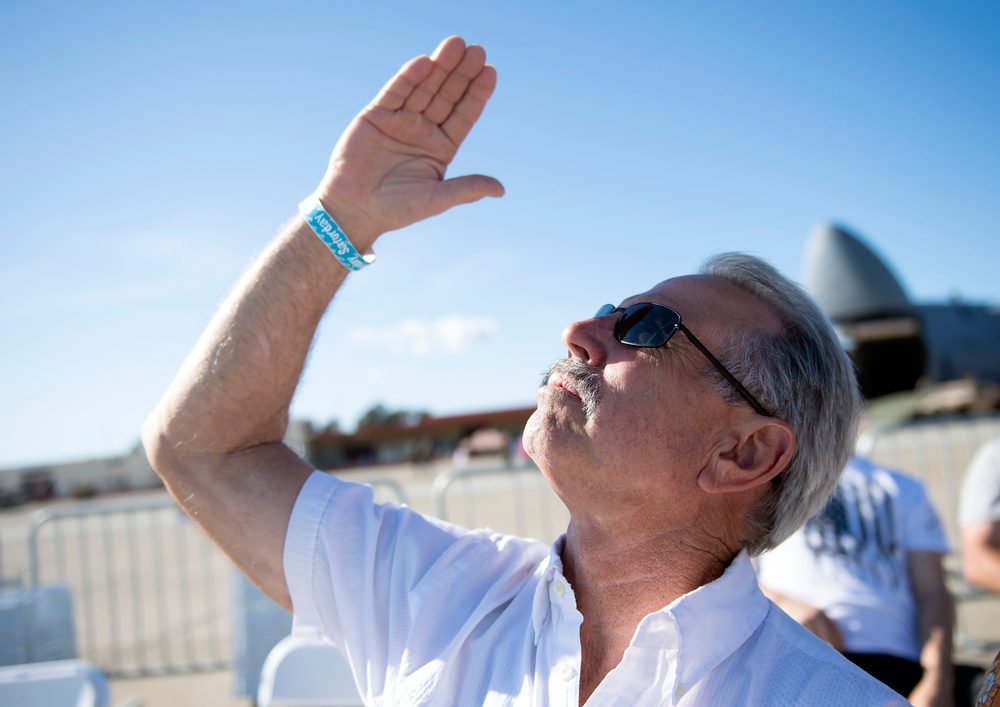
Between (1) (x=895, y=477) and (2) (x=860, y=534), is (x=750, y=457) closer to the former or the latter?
(2) (x=860, y=534)

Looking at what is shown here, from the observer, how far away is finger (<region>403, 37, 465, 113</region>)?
5.55 feet

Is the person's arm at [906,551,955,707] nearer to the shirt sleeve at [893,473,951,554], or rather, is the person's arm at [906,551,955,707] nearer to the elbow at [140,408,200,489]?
the shirt sleeve at [893,473,951,554]

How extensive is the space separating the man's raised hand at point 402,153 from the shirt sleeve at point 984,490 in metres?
2.57

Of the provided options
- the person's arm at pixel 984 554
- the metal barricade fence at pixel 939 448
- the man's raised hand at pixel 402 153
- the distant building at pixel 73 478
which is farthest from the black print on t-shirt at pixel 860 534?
the distant building at pixel 73 478

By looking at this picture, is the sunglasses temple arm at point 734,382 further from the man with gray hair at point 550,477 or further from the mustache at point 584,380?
the mustache at point 584,380

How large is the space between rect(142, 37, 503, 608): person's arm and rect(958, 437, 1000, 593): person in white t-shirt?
2.58m

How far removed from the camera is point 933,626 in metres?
2.49

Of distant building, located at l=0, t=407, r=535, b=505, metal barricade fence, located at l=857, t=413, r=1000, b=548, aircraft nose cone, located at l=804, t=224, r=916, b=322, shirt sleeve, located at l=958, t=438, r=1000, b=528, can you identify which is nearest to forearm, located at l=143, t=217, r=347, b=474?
shirt sleeve, located at l=958, t=438, r=1000, b=528

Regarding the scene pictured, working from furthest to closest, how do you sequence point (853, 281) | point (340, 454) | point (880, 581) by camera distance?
point (340, 454) → point (853, 281) → point (880, 581)

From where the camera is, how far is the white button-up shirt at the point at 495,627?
133 cm

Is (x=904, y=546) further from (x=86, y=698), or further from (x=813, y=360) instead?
(x=86, y=698)

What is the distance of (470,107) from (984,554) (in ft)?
9.20

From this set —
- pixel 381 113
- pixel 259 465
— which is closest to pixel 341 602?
pixel 259 465

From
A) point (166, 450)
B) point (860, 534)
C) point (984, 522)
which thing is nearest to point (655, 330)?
point (166, 450)
